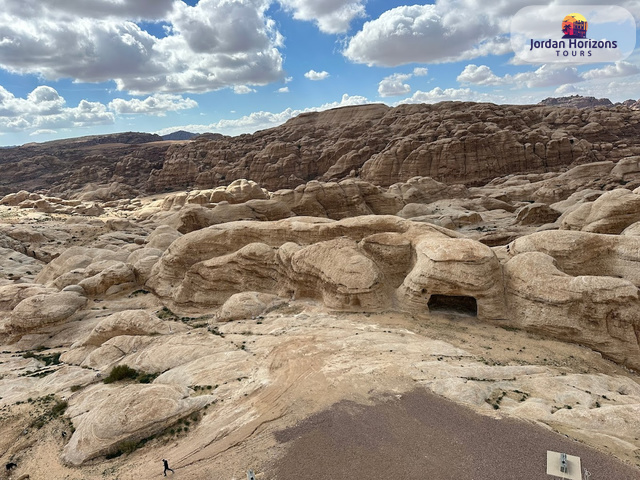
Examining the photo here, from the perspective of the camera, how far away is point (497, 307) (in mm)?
18016

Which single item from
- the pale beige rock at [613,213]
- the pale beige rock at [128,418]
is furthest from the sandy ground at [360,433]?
the pale beige rock at [613,213]

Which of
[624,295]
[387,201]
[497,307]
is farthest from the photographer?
[387,201]

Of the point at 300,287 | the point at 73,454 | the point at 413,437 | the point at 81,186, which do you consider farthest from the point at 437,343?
the point at 81,186

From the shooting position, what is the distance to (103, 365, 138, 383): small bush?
15305 millimetres

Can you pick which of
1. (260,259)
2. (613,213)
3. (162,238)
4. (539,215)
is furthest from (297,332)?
(539,215)

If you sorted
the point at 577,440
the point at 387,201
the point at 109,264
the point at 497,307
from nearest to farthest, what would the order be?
1. the point at 577,440
2. the point at 497,307
3. the point at 109,264
4. the point at 387,201

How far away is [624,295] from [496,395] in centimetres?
857

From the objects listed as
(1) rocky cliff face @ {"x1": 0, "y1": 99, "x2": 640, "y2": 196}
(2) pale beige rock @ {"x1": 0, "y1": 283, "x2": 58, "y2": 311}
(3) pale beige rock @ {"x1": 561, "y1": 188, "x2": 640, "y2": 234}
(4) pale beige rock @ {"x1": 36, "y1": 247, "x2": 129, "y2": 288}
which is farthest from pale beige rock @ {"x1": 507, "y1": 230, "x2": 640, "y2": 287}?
(1) rocky cliff face @ {"x1": 0, "y1": 99, "x2": 640, "y2": 196}

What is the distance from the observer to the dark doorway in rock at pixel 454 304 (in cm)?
1959

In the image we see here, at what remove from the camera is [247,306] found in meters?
21.2

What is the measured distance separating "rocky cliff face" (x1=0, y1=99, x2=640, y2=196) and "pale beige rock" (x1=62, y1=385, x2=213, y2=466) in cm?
7029

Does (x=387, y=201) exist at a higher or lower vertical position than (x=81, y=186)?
lower

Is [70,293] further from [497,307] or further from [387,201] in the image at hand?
[387,201]

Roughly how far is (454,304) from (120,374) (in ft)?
54.9
